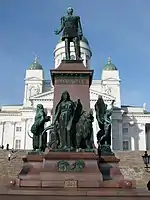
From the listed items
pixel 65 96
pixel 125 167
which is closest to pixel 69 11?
pixel 65 96

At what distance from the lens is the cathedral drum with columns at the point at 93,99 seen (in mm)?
62844

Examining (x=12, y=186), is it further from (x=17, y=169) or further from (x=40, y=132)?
(x=17, y=169)

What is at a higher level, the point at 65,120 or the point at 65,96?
the point at 65,96

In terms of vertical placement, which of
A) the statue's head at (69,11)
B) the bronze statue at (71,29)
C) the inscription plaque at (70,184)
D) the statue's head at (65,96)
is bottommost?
the inscription plaque at (70,184)

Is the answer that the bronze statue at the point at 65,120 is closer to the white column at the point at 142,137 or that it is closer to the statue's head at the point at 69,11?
the statue's head at the point at 69,11

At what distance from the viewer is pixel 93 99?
194ft

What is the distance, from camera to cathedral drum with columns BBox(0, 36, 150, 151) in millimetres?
62844

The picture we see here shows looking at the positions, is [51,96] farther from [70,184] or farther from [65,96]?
[70,184]

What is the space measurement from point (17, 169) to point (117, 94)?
1753 inches

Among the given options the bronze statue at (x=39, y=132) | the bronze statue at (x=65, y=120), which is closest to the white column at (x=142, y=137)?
the bronze statue at (x=39, y=132)

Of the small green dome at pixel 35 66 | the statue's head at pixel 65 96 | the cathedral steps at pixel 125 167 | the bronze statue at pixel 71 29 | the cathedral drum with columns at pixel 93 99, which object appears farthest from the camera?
the small green dome at pixel 35 66

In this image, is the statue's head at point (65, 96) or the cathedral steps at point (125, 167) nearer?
the statue's head at point (65, 96)

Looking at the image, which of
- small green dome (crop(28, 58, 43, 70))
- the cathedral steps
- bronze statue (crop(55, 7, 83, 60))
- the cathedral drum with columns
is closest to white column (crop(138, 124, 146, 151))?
the cathedral drum with columns

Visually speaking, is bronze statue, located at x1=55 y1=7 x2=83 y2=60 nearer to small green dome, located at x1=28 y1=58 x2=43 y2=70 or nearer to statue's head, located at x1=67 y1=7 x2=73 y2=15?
statue's head, located at x1=67 y1=7 x2=73 y2=15
